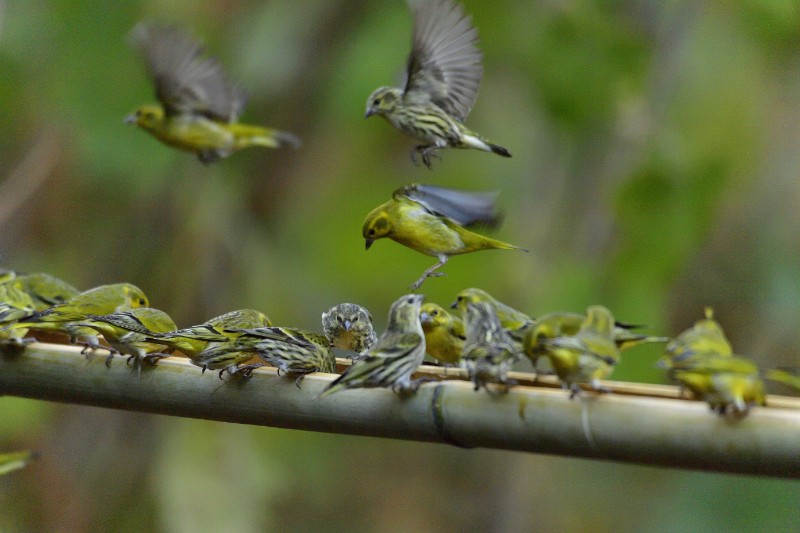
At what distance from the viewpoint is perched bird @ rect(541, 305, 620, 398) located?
2.02 metres

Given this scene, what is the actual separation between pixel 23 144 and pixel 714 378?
5.66 meters

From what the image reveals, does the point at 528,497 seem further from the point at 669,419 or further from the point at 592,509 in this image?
the point at 669,419

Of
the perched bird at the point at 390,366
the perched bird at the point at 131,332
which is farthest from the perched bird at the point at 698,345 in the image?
the perched bird at the point at 131,332

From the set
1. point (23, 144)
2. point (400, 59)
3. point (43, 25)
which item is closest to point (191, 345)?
point (400, 59)

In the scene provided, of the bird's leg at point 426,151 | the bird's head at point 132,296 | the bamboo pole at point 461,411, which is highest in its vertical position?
the bird's leg at point 426,151

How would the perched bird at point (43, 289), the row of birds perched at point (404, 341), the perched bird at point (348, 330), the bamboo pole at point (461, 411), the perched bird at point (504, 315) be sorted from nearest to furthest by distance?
the bamboo pole at point (461, 411) → the row of birds perched at point (404, 341) → the perched bird at point (504, 315) → the perched bird at point (348, 330) → the perched bird at point (43, 289)

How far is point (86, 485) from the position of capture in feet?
20.2

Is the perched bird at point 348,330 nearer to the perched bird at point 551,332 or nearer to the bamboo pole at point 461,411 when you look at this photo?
the bamboo pole at point 461,411

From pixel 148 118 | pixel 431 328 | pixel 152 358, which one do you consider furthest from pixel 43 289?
pixel 431 328

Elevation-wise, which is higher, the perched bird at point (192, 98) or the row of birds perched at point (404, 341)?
the perched bird at point (192, 98)

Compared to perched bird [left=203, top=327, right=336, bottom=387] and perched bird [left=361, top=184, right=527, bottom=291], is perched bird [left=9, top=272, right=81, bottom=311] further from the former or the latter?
perched bird [left=361, top=184, right=527, bottom=291]

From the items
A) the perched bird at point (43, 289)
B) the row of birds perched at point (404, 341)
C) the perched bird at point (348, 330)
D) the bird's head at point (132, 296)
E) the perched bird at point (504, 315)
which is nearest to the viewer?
the row of birds perched at point (404, 341)

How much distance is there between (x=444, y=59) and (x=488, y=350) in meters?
0.65

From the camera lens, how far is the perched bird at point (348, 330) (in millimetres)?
2820
